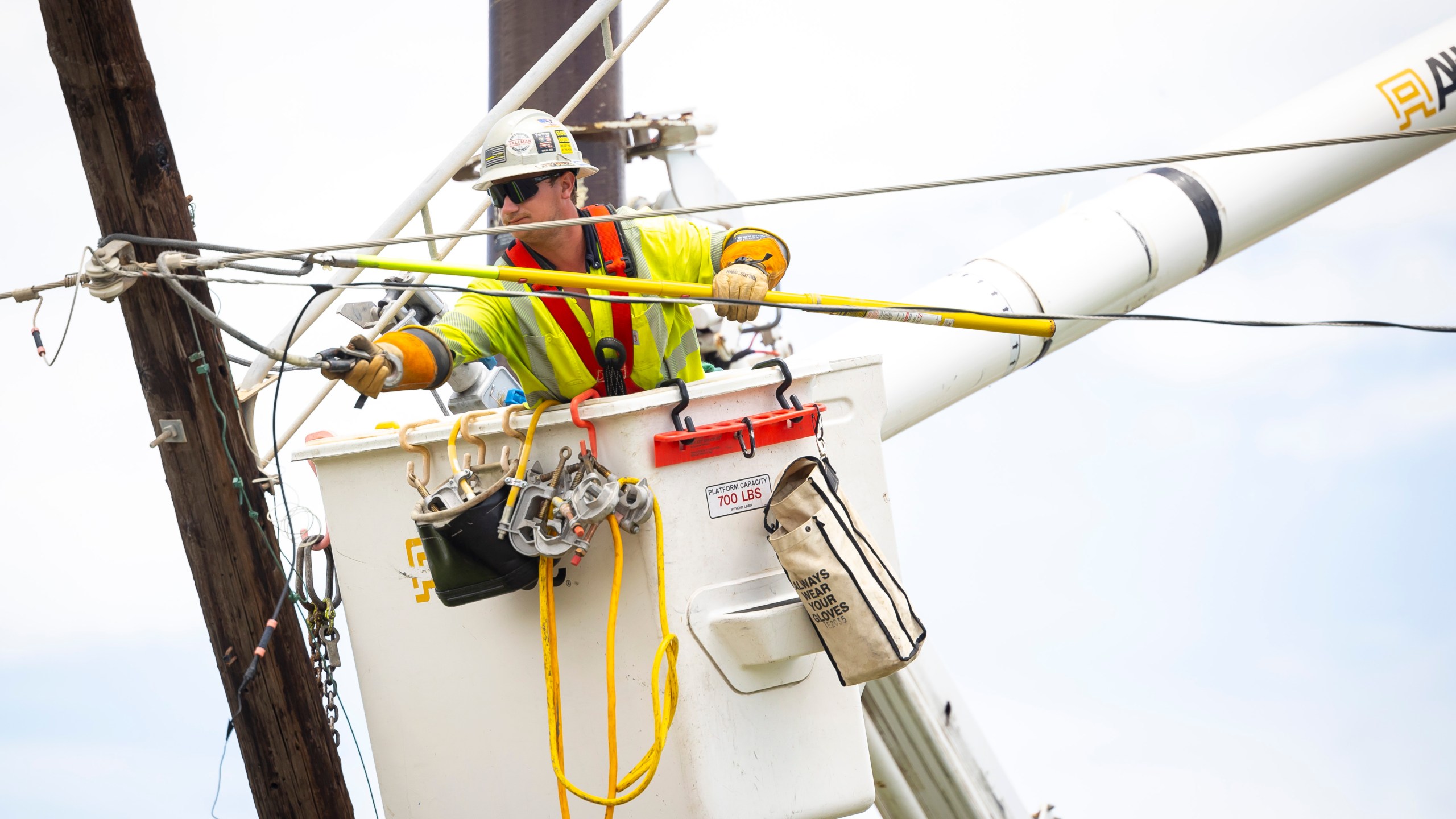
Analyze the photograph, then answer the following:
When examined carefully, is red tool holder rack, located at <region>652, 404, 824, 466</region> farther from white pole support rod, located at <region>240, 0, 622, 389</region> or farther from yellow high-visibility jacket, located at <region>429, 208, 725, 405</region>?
white pole support rod, located at <region>240, 0, 622, 389</region>

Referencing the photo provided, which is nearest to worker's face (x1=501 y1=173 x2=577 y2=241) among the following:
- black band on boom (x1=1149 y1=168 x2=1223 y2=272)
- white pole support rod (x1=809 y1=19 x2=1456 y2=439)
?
white pole support rod (x1=809 y1=19 x2=1456 y2=439)

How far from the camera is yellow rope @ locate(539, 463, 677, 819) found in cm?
290

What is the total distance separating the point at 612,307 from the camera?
10.9ft

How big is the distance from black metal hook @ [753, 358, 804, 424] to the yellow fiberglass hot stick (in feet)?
0.61

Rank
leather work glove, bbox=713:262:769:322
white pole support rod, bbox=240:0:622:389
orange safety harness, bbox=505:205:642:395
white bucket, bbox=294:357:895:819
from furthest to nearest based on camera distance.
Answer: white pole support rod, bbox=240:0:622:389 → orange safety harness, bbox=505:205:642:395 → leather work glove, bbox=713:262:769:322 → white bucket, bbox=294:357:895:819

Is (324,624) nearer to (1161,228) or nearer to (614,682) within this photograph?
(614,682)

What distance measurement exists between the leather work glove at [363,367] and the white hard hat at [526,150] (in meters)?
0.64

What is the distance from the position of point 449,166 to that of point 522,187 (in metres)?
0.64

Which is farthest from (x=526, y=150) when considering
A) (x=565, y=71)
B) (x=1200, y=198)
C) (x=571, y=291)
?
(x=1200, y=198)

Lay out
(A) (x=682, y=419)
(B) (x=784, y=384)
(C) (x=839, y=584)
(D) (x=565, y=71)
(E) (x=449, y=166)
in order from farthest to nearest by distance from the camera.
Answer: (D) (x=565, y=71) → (E) (x=449, y=166) → (B) (x=784, y=384) → (A) (x=682, y=419) → (C) (x=839, y=584)

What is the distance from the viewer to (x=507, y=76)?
5.86m

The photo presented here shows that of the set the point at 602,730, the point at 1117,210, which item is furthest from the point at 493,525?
the point at 1117,210

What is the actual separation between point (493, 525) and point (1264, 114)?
14.5 ft

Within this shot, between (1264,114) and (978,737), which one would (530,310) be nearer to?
(978,737)
